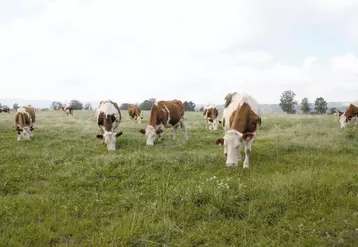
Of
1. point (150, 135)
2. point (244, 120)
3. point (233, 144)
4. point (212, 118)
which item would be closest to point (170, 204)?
point (233, 144)

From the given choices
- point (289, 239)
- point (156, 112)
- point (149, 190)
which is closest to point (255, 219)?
point (289, 239)

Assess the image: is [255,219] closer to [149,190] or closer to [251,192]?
[251,192]

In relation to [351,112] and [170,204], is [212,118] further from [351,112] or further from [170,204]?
[170,204]

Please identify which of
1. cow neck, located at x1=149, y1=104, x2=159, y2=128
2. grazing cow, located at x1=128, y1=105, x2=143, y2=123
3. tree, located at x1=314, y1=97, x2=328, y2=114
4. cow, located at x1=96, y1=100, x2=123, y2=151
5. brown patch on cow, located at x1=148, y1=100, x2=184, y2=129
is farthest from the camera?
tree, located at x1=314, y1=97, x2=328, y2=114

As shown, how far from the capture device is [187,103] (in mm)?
113875

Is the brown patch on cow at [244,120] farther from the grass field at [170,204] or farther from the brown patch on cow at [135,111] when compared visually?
the brown patch on cow at [135,111]

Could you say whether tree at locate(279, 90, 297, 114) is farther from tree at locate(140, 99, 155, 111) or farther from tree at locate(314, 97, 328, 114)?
tree at locate(140, 99, 155, 111)

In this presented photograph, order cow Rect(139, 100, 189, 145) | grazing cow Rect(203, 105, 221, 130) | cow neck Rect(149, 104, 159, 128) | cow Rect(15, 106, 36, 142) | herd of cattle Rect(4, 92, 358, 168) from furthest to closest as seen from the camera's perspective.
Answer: grazing cow Rect(203, 105, 221, 130)
cow Rect(15, 106, 36, 142)
cow neck Rect(149, 104, 159, 128)
cow Rect(139, 100, 189, 145)
herd of cattle Rect(4, 92, 358, 168)

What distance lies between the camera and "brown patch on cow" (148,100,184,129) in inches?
616

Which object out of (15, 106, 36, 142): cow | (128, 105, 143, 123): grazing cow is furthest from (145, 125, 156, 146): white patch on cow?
(128, 105, 143, 123): grazing cow

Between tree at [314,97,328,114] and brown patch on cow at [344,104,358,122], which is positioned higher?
tree at [314,97,328,114]

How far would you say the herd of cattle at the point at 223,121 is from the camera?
32.2 feet

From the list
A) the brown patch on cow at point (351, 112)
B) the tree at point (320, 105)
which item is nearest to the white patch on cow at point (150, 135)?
the brown patch on cow at point (351, 112)

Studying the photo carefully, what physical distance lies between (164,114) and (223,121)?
4373mm
